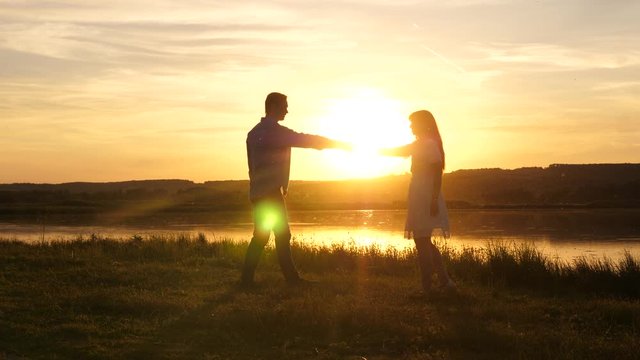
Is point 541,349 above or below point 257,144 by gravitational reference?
below

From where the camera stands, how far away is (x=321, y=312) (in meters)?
7.14

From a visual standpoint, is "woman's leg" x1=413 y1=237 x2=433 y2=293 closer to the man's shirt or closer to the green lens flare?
the man's shirt

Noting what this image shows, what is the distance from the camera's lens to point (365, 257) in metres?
12.9

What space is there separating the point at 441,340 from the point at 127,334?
2.93m

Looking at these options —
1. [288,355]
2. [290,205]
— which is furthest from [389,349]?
[290,205]

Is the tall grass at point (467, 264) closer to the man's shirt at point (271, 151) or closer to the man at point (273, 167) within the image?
the man at point (273, 167)

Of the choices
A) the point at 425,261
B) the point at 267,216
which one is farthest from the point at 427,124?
the point at 267,216

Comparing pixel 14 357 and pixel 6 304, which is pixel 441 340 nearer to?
pixel 14 357

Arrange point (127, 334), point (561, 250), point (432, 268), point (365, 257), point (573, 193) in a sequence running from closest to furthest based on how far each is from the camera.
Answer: point (127, 334)
point (432, 268)
point (365, 257)
point (561, 250)
point (573, 193)

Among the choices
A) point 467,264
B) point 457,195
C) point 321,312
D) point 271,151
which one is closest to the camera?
point 321,312

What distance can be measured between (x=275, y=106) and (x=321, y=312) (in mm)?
3118

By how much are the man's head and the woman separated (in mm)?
1684

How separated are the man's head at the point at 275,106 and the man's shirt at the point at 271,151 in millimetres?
99

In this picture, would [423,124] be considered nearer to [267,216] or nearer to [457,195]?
[267,216]
